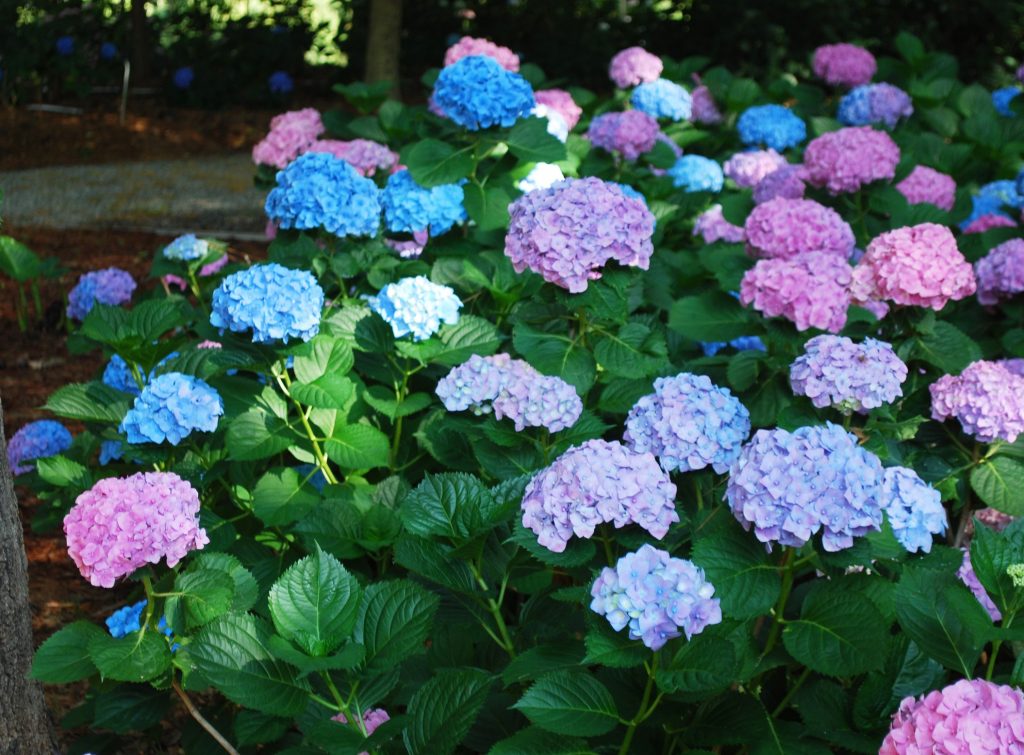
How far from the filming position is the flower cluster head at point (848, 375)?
7.00ft

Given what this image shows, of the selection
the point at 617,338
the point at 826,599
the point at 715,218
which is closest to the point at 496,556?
the point at 826,599

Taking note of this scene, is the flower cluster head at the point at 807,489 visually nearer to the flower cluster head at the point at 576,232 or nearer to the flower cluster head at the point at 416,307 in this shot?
the flower cluster head at the point at 576,232

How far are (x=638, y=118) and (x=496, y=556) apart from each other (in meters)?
2.24

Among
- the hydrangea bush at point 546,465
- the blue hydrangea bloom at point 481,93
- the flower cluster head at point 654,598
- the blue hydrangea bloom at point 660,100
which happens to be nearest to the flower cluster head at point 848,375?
the hydrangea bush at point 546,465

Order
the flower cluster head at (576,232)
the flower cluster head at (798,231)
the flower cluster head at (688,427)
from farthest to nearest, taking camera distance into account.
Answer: the flower cluster head at (798,231) < the flower cluster head at (576,232) < the flower cluster head at (688,427)

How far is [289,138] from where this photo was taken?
3.76m

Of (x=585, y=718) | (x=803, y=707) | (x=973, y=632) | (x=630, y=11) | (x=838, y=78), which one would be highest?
(x=973, y=632)

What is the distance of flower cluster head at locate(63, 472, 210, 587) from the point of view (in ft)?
6.06

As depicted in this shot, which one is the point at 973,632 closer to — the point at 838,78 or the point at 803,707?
the point at 803,707

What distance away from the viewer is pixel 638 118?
3846 mm

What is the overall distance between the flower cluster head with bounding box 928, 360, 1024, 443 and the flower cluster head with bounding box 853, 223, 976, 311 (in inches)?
7.9

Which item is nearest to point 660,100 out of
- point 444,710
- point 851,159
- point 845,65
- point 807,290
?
point 851,159

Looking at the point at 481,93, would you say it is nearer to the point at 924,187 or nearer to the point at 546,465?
the point at 546,465

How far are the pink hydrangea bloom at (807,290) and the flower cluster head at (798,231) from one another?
0.90 feet
